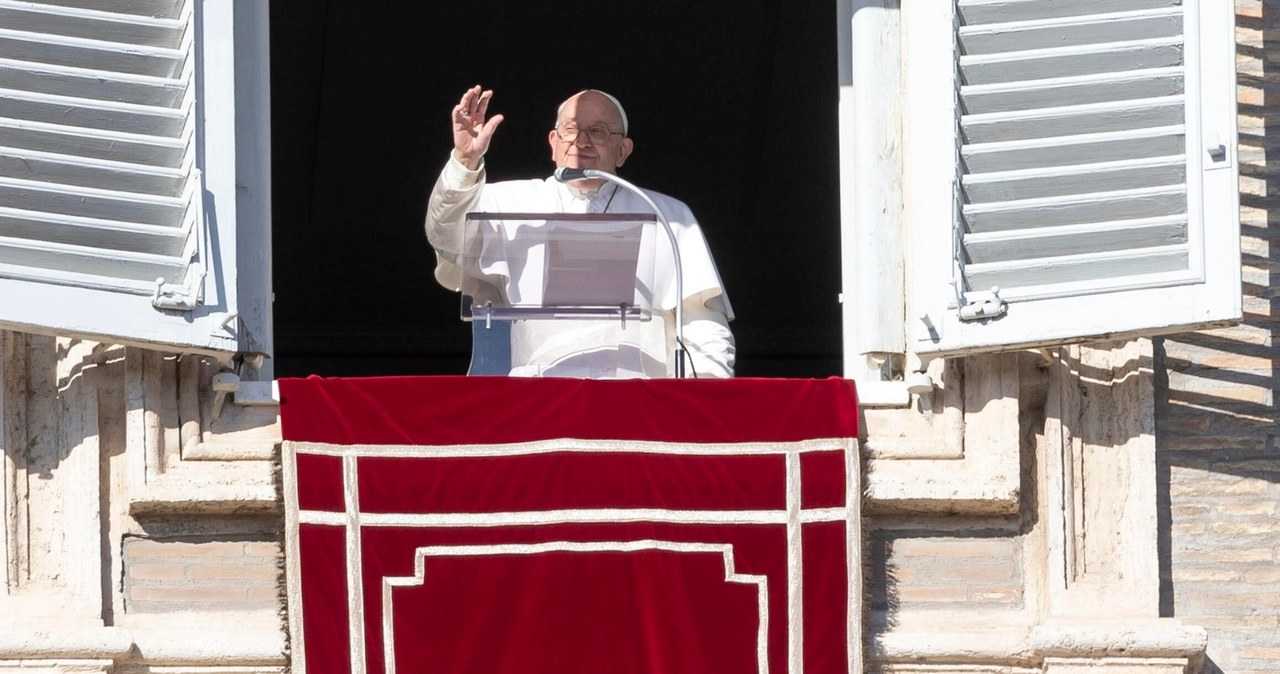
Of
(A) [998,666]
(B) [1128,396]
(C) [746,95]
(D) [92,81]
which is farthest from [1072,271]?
(C) [746,95]

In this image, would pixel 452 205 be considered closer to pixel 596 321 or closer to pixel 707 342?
pixel 596 321

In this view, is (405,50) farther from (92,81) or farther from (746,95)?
(92,81)

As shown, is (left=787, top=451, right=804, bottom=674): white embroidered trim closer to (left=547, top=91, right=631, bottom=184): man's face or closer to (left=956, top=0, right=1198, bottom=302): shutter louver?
(left=956, top=0, right=1198, bottom=302): shutter louver

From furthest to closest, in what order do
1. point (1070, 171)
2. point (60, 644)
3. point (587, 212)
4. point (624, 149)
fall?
point (624, 149)
point (587, 212)
point (1070, 171)
point (60, 644)

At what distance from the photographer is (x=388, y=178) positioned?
38.4ft

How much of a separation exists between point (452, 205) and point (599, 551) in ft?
3.46

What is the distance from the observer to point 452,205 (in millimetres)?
7258

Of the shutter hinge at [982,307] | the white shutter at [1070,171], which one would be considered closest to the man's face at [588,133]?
the white shutter at [1070,171]

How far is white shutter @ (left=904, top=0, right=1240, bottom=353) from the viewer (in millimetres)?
6734

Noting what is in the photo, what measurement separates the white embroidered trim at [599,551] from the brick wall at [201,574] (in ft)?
0.99

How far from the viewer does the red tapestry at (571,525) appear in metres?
6.61

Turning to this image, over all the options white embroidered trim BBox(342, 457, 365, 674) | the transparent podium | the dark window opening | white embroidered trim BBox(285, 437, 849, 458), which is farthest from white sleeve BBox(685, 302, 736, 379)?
the dark window opening

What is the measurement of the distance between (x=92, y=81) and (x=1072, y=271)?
2223 mm

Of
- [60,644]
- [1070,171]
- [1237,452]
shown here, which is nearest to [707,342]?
[1070,171]
